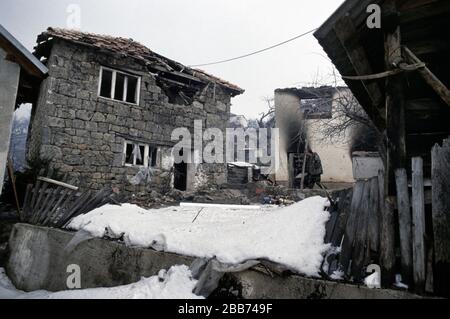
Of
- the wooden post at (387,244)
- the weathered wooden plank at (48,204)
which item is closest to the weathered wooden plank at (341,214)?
the wooden post at (387,244)

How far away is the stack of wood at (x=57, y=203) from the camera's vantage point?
218 inches

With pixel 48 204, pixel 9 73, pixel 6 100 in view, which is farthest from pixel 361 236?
pixel 9 73

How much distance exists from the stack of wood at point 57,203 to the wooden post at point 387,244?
505 centimetres

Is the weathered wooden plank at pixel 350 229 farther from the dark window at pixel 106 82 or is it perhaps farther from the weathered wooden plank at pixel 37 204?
the dark window at pixel 106 82

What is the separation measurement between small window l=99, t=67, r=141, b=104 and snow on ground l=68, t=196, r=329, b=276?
6366mm

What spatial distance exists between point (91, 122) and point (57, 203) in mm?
4451

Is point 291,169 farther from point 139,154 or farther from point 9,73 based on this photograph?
point 9,73

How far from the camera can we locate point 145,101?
421 inches

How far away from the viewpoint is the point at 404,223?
2.41m

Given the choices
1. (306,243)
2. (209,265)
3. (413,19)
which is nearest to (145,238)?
(209,265)
